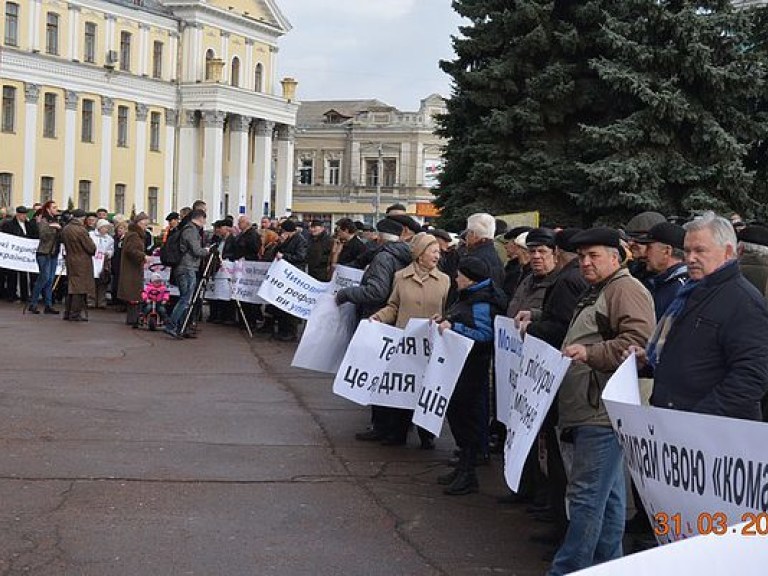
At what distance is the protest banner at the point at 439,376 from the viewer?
898 cm

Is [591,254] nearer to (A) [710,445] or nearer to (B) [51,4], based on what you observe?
(A) [710,445]

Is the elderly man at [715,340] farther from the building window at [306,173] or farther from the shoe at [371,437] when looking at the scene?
the building window at [306,173]

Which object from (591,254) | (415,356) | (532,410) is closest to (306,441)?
(415,356)

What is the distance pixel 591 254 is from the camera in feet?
21.7

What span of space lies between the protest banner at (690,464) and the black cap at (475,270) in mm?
2972

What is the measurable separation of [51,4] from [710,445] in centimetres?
7575

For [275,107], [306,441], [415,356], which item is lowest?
[306,441]

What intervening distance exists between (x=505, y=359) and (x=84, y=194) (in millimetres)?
72819

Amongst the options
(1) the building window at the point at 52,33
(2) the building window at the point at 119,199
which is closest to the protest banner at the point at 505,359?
(1) the building window at the point at 52,33

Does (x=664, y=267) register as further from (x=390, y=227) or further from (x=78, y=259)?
(x=78, y=259)

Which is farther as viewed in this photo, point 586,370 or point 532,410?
point 532,410

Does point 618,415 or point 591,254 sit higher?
point 591,254

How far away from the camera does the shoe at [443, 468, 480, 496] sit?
8961 mm

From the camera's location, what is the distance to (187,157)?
8588 centimetres
